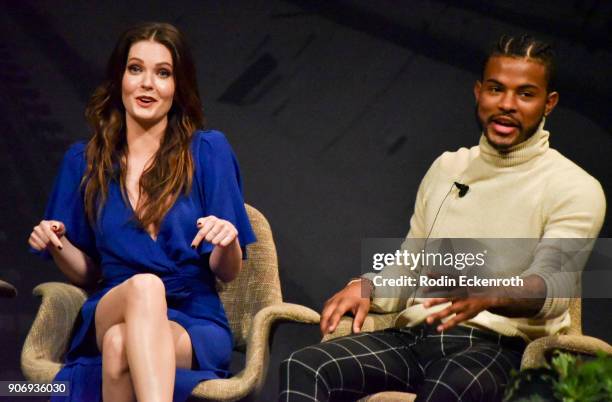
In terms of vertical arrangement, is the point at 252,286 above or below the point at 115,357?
above

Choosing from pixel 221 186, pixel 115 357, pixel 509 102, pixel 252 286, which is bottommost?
pixel 115 357

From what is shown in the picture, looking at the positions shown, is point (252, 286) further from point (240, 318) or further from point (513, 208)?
point (513, 208)

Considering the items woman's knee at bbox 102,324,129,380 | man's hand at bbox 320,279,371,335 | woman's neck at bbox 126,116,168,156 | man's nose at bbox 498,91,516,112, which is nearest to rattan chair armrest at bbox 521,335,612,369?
man's hand at bbox 320,279,371,335

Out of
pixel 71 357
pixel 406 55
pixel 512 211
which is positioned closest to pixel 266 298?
pixel 71 357

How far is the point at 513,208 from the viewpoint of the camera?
3406mm

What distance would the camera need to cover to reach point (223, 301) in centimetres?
400

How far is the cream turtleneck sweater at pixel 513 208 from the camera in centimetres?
327

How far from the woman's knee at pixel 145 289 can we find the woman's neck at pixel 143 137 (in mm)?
629

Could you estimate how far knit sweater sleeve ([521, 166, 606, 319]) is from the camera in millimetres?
3201

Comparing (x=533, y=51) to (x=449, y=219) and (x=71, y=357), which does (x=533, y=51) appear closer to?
(x=449, y=219)

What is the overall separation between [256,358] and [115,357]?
0.52m

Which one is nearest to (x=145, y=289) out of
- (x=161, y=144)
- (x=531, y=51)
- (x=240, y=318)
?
(x=161, y=144)

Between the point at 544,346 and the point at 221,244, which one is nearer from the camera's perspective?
the point at 544,346

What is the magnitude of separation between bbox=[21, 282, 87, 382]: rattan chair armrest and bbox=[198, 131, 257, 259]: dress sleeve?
54cm
